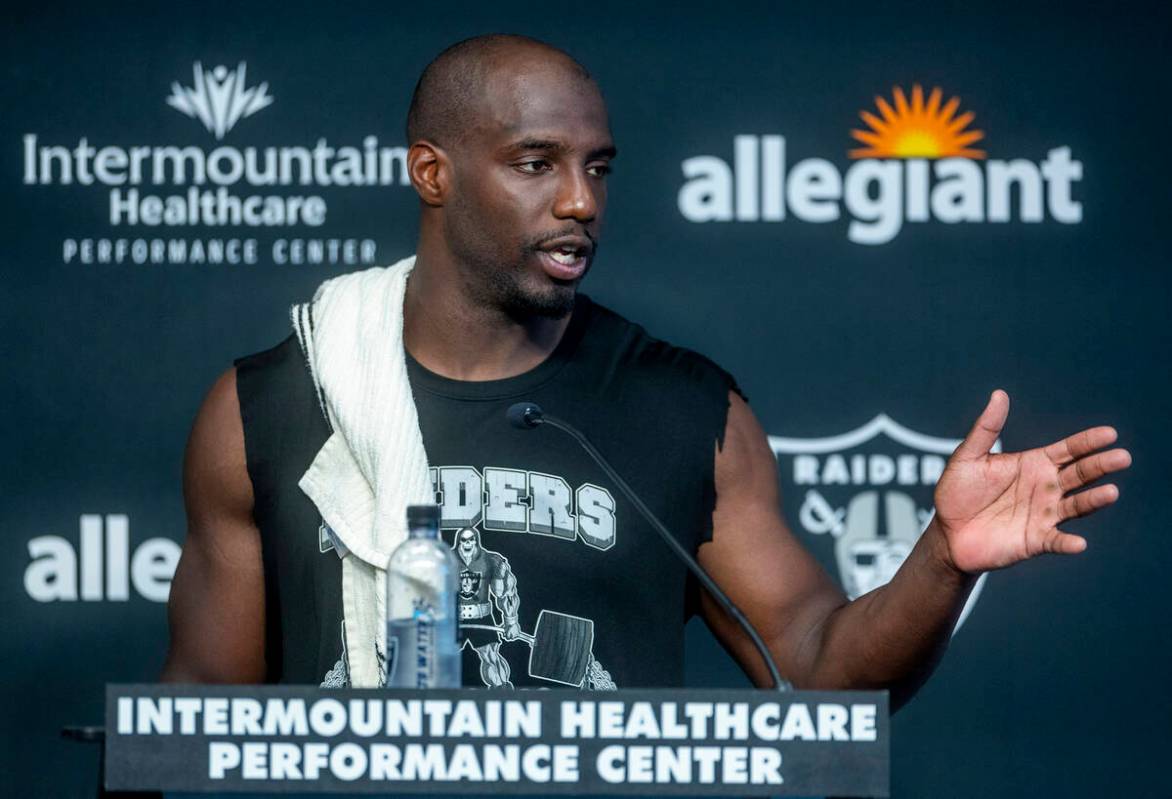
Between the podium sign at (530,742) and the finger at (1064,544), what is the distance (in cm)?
36

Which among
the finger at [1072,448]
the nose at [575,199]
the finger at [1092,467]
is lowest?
the finger at [1092,467]

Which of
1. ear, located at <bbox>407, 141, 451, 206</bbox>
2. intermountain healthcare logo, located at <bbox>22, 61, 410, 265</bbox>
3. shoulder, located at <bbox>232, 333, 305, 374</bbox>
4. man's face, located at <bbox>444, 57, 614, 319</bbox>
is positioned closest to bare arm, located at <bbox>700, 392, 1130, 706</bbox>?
man's face, located at <bbox>444, 57, 614, 319</bbox>

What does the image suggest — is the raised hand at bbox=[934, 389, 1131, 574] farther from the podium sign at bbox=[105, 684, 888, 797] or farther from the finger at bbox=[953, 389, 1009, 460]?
the podium sign at bbox=[105, 684, 888, 797]

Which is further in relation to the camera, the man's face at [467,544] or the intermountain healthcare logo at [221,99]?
the intermountain healthcare logo at [221,99]

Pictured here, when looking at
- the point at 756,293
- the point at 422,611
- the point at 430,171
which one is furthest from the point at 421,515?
the point at 756,293

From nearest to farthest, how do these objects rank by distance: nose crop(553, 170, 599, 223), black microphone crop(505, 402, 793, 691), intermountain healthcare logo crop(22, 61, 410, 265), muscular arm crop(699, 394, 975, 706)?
black microphone crop(505, 402, 793, 691)
muscular arm crop(699, 394, 975, 706)
nose crop(553, 170, 599, 223)
intermountain healthcare logo crop(22, 61, 410, 265)

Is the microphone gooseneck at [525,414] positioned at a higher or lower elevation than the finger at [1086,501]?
higher

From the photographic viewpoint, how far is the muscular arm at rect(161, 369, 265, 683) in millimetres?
2090

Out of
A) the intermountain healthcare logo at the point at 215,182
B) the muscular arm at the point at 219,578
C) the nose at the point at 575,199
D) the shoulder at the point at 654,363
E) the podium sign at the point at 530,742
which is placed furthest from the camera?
the intermountain healthcare logo at the point at 215,182

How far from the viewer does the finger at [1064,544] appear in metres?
1.53

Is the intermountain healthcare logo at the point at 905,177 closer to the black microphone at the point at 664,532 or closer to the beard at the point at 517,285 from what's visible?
the beard at the point at 517,285

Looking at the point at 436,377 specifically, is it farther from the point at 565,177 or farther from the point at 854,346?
the point at 854,346

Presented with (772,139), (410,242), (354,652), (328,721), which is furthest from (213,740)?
(772,139)

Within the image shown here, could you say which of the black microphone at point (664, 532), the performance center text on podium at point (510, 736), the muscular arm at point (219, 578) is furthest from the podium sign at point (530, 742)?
the muscular arm at point (219, 578)
